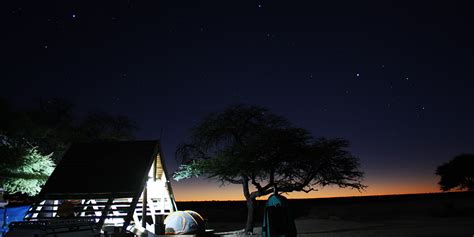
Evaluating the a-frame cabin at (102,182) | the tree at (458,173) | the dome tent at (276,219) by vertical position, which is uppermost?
the tree at (458,173)

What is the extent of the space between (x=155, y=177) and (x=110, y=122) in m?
12.2

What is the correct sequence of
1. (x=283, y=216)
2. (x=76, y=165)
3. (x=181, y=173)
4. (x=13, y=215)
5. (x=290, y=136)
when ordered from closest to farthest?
1. (x=283, y=216)
2. (x=13, y=215)
3. (x=76, y=165)
4. (x=290, y=136)
5. (x=181, y=173)

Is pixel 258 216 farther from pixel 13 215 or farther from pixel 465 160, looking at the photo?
pixel 13 215

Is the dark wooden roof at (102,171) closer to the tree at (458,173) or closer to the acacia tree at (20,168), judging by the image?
the acacia tree at (20,168)

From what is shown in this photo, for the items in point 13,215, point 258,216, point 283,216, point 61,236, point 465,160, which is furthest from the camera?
point 465,160

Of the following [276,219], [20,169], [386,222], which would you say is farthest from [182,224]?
[386,222]

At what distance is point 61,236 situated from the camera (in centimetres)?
1017

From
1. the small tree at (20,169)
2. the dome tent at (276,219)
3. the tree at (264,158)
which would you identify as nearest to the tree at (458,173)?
the tree at (264,158)

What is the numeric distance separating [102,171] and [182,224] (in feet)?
14.3

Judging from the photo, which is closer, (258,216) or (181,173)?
(181,173)

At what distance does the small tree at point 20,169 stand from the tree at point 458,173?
43650 mm

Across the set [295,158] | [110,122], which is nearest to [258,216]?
[110,122]

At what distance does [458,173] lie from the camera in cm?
4744

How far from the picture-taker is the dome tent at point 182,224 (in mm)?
19141
